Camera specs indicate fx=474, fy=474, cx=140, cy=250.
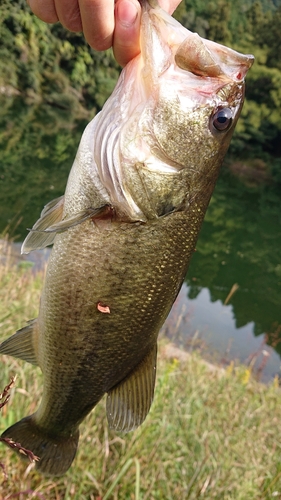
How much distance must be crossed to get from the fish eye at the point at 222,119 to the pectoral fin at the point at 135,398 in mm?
925

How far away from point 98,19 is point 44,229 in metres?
0.78

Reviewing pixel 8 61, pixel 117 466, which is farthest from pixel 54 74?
pixel 117 466

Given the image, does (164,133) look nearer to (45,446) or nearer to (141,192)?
(141,192)

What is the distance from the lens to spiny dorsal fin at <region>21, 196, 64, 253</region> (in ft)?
6.14

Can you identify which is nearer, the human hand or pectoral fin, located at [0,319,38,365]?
the human hand

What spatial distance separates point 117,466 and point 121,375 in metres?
1.54

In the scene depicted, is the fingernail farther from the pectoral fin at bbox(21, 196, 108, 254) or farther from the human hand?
the pectoral fin at bbox(21, 196, 108, 254)

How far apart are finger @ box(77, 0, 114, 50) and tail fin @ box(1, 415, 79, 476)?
5.40ft

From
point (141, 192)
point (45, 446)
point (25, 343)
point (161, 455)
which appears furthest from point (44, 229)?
point (161, 455)

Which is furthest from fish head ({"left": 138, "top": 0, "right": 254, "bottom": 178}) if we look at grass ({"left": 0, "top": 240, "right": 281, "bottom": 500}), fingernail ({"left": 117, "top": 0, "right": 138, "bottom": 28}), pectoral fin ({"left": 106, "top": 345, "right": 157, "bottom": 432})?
grass ({"left": 0, "top": 240, "right": 281, "bottom": 500})

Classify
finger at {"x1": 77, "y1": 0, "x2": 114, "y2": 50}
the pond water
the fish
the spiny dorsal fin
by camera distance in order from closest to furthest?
finger at {"x1": 77, "y1": 0, "x2": 114, "y2": 50} < the fish < the spiny dorsal fin < the pond water

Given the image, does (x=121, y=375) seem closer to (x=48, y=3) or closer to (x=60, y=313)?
(x=60, y=313)

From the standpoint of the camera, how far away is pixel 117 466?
321 cm

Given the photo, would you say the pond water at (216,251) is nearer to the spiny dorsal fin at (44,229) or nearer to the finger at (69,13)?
the spiny dorsal fin at (44,229)
